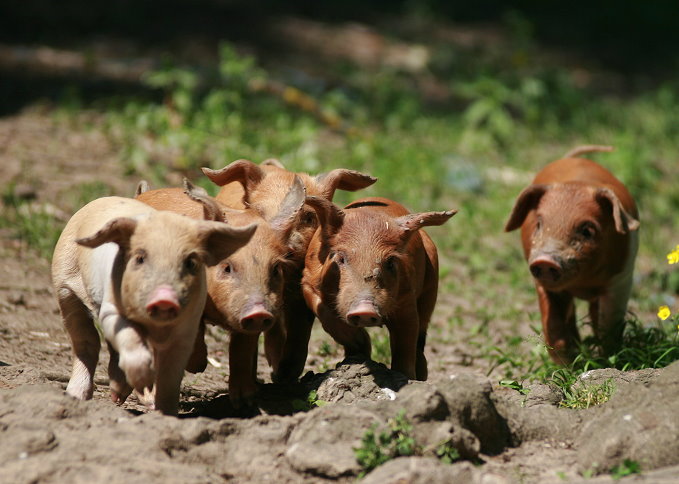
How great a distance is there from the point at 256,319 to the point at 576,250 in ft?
8.04

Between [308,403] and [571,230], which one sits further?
[571,230]

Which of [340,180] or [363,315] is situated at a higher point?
[340,180]

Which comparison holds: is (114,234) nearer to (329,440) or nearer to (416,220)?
(329,440)

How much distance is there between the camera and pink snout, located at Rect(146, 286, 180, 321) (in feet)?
14.2

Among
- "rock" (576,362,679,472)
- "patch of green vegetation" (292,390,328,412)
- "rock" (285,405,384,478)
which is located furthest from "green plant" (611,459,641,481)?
"patch of green vegetation" (292,390,328,412)

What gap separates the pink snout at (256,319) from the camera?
479 centimetres

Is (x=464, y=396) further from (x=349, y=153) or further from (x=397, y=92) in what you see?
(x=397, y=92)

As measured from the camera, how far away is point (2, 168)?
9062 millimetres

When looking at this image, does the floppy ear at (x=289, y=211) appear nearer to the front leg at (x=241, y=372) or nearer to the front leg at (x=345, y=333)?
the front leg at (x=345, y=333)

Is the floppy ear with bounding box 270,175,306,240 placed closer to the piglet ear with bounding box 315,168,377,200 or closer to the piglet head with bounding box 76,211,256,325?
the piglet ear with bounding box 315,168,377,200

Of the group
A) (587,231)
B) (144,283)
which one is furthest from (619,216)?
(144,283)

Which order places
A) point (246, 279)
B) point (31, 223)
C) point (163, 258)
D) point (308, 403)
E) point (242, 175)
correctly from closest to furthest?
point (163, 258) → point (246, 279) → point (308, 403) → point (242, 175) → point (31, 223)

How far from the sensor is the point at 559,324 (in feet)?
Answer: 21.7

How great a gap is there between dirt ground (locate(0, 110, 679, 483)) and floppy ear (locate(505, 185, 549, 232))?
5.09 feet
